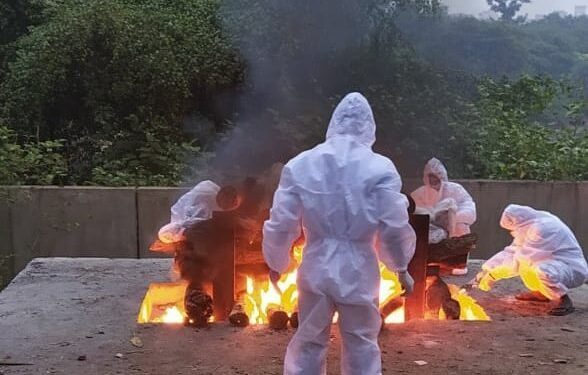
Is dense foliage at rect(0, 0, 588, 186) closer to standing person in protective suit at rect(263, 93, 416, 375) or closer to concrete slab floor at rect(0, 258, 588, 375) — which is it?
concrete slab floor at rect(0, 258, 588, 375)

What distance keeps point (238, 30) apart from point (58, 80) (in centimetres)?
228

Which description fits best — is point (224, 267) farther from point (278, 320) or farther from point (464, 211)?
point (464, 211)

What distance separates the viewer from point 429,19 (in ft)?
29.1

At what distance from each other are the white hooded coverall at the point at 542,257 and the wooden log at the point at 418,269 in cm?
76

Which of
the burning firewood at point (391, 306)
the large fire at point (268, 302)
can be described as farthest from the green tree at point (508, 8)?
the burning firewood at point (391, 306)

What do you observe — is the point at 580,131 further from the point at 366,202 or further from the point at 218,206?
the point at 366,202

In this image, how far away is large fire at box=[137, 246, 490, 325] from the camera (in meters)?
5.22

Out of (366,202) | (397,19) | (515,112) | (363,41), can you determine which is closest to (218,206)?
(366,202)

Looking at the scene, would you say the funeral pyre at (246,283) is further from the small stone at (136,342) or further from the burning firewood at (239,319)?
the small stone at (136,342)

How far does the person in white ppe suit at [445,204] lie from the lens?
641cm

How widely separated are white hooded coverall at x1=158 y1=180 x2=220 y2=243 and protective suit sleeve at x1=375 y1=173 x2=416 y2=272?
1891 mm

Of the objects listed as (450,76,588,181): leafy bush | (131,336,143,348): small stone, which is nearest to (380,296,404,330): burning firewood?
(131,336,143,348): small stone

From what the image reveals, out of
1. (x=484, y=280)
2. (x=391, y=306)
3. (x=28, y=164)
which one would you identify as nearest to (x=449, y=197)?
(x=484, y=280)

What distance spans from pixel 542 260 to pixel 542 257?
0.02m
